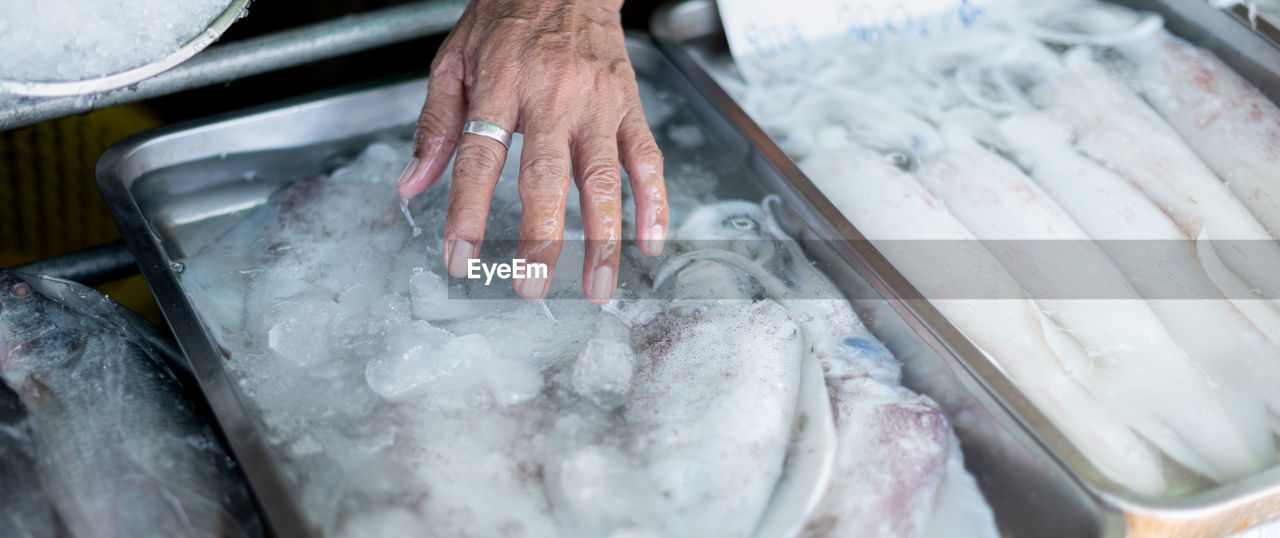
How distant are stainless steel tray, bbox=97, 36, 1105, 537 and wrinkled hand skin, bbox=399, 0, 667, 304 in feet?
0.96

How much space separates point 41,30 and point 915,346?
4.55 ft

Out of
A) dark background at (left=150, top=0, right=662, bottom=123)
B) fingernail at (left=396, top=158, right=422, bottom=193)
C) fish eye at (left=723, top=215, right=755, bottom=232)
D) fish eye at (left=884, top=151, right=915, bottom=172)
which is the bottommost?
dark background at (left=150, top=0, right=662, bottom=123)

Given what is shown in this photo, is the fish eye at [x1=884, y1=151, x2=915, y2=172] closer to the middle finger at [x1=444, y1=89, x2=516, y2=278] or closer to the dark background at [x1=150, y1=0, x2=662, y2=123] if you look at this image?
the middle finger at [x1=444, y1=89, x2=516, y2=278]

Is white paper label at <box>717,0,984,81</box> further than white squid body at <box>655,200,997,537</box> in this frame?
Yes

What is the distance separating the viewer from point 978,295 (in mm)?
1485

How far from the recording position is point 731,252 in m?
1.60

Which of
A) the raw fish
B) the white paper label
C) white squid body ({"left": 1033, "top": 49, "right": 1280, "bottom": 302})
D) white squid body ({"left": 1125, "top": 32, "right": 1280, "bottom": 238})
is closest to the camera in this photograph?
the raw fish

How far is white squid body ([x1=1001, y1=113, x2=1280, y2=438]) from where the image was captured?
4.67 ft

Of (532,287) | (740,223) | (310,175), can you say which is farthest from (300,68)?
(532,287)

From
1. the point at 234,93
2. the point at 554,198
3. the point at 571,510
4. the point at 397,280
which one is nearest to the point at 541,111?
the point at 554,198

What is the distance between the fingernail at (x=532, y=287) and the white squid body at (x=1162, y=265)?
1.11 meters

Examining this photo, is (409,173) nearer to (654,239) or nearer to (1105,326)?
(654,239)

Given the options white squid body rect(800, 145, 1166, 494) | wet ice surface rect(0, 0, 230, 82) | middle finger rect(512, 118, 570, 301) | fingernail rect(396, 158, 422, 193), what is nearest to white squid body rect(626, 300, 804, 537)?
middle finger rect(512, 118, 570, 301)

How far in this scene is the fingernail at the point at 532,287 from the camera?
130 centimetres
